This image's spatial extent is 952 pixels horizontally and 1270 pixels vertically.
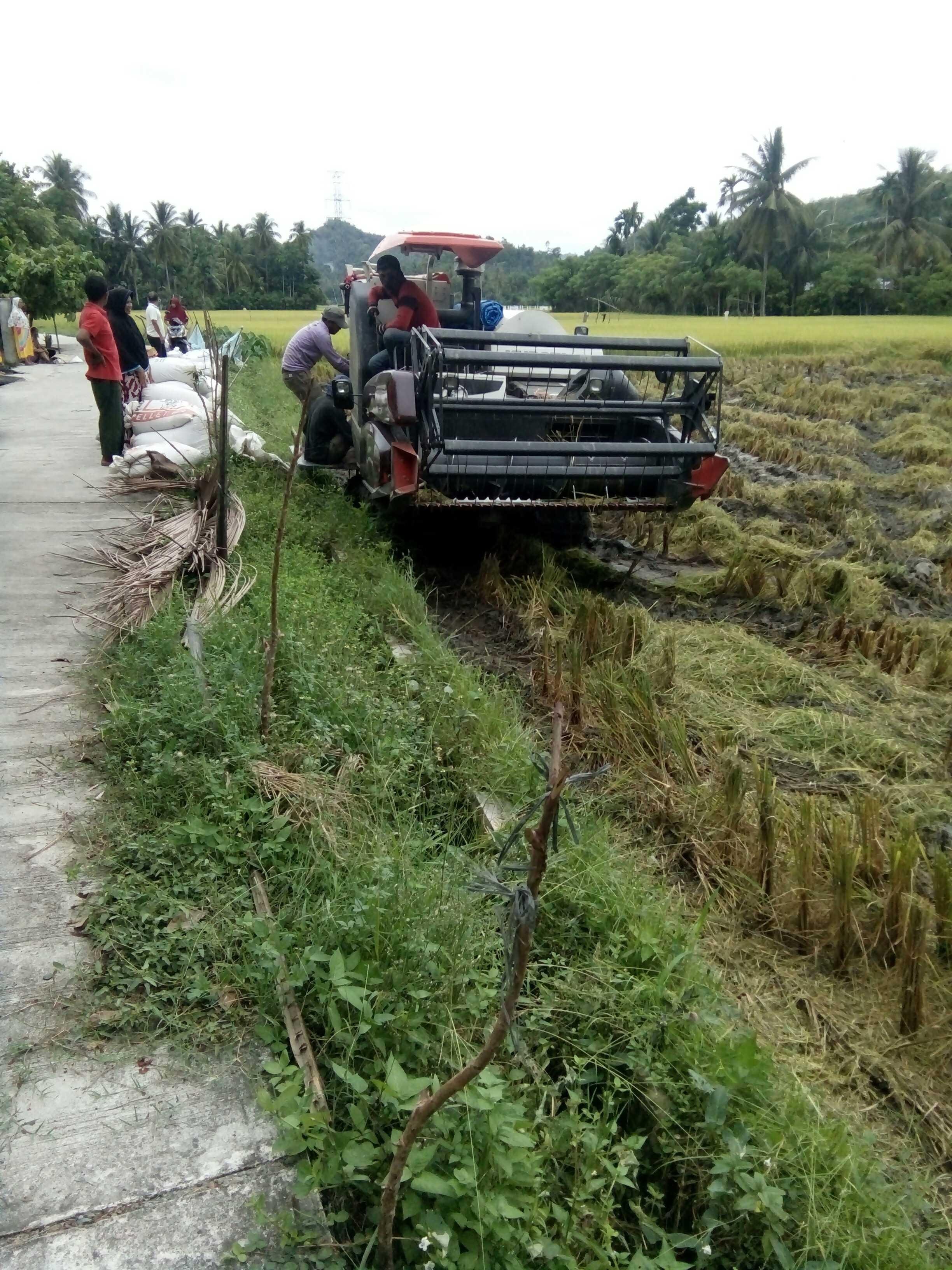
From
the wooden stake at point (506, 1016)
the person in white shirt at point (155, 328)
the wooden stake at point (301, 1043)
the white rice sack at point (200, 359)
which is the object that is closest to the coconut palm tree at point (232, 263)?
the person in white shirt at point (155, 328)

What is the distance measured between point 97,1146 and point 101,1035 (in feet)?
1.15

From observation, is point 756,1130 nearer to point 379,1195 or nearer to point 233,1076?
point 379,1195

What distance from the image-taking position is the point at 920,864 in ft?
11.8

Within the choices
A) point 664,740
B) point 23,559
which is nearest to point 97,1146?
point 664,740

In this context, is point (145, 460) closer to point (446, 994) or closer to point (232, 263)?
point (446, 994)

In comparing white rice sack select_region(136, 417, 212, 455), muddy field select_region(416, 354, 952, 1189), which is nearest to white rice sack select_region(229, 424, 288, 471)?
white rice sack select_region(136, 417, 212, 455)

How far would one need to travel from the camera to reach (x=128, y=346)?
941 cm

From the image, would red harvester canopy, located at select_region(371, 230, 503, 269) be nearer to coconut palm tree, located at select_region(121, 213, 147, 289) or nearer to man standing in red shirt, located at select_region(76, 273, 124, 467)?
man standing in red shirt, located at select_region(76, 273, 124, 467)

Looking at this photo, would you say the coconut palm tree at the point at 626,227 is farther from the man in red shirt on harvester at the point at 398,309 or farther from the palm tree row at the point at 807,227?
the man in red shirt on harvester at the point at 398,309

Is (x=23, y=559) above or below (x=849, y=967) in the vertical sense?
above

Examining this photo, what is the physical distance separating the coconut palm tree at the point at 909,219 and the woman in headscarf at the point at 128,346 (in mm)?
52479

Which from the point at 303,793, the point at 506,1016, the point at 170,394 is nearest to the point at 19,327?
the point at 170,394

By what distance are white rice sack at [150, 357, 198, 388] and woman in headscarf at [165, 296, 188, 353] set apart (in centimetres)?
768

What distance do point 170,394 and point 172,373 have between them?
3.81 feet
